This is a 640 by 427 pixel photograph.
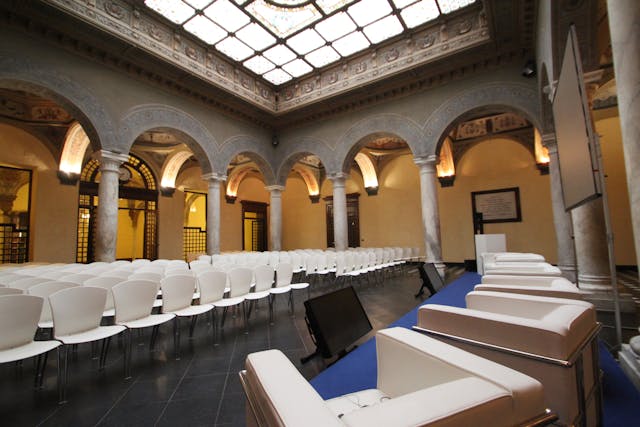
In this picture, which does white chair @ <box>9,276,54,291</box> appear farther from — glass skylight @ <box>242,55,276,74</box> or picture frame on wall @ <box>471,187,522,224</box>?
picture frame on wall @ <box>471,187,522,224</box>

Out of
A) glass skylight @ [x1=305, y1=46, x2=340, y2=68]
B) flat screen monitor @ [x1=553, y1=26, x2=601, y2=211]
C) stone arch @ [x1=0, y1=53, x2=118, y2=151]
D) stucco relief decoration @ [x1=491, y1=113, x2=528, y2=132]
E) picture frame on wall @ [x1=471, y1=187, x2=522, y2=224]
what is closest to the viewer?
flat screen monitor @ [x1=553, y1=26, x2=601, y2=211]

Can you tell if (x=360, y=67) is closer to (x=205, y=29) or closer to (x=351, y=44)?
(x=351, y=44)

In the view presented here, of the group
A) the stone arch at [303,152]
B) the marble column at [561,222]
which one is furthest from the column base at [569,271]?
the stone arch at [303,152]

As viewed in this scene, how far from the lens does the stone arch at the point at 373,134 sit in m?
9.48

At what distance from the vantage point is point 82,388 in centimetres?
266

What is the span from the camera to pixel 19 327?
8.32ft

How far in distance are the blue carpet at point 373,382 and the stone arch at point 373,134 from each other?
7.46m

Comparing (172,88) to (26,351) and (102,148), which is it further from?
(26,351)

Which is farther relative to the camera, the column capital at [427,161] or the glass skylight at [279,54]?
the glass skylight at [279,54]

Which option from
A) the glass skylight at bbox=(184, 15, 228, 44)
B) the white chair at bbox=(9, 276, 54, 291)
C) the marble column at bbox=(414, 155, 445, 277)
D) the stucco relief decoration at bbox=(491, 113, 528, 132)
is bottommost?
the white chair at bbox=(9, 276, 54, 291)

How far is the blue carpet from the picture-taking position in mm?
1892

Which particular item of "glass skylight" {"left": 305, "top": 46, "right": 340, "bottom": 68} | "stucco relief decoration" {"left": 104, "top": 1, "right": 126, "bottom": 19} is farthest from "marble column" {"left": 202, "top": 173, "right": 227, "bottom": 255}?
"glass skylight" {"left": 305, "top": 46, "right": 340, "bottom": 68}

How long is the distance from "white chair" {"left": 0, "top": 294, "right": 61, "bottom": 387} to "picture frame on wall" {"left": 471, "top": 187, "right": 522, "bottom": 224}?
42.1 feet

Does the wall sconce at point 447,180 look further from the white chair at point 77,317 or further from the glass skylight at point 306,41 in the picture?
the white chair at point 77,317
